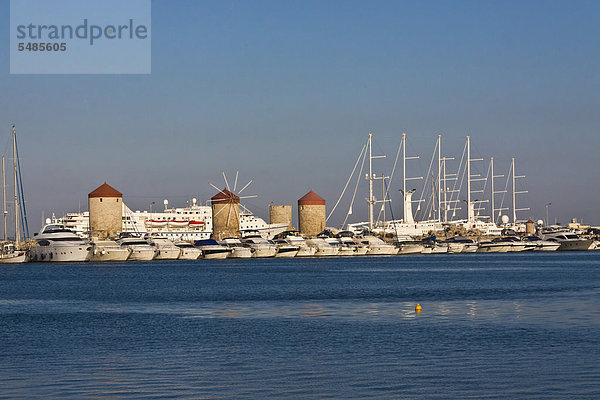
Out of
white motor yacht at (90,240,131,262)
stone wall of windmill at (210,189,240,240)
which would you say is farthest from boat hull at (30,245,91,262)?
stone wall of windmill at (210,189,240,240)

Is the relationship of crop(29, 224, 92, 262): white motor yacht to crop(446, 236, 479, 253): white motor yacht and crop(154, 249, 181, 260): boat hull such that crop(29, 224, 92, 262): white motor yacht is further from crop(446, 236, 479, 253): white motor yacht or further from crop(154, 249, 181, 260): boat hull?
crop(446, 236, 479, 253): white motor yacht

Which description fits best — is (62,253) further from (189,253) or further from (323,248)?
(323,248)

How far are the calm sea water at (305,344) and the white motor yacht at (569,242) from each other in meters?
110

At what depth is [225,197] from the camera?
7254 inches

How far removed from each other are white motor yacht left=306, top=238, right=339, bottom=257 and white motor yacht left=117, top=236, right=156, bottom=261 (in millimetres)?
30418

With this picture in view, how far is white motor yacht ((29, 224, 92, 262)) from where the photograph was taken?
110 metres

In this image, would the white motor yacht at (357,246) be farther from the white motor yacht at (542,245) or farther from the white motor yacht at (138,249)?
the white motor yacht at (138,249)

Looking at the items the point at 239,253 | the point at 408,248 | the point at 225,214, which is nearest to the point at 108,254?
the point at 239,253

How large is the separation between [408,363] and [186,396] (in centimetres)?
764

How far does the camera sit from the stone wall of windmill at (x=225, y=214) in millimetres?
182500

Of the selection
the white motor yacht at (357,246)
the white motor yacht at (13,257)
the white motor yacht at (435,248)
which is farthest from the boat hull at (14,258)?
the white motor yacht at (435,248)

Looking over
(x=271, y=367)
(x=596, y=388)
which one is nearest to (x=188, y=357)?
(x=271, y=367)

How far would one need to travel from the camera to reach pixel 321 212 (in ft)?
610

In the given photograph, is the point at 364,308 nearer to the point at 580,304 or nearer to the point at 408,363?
the point at 580,304
